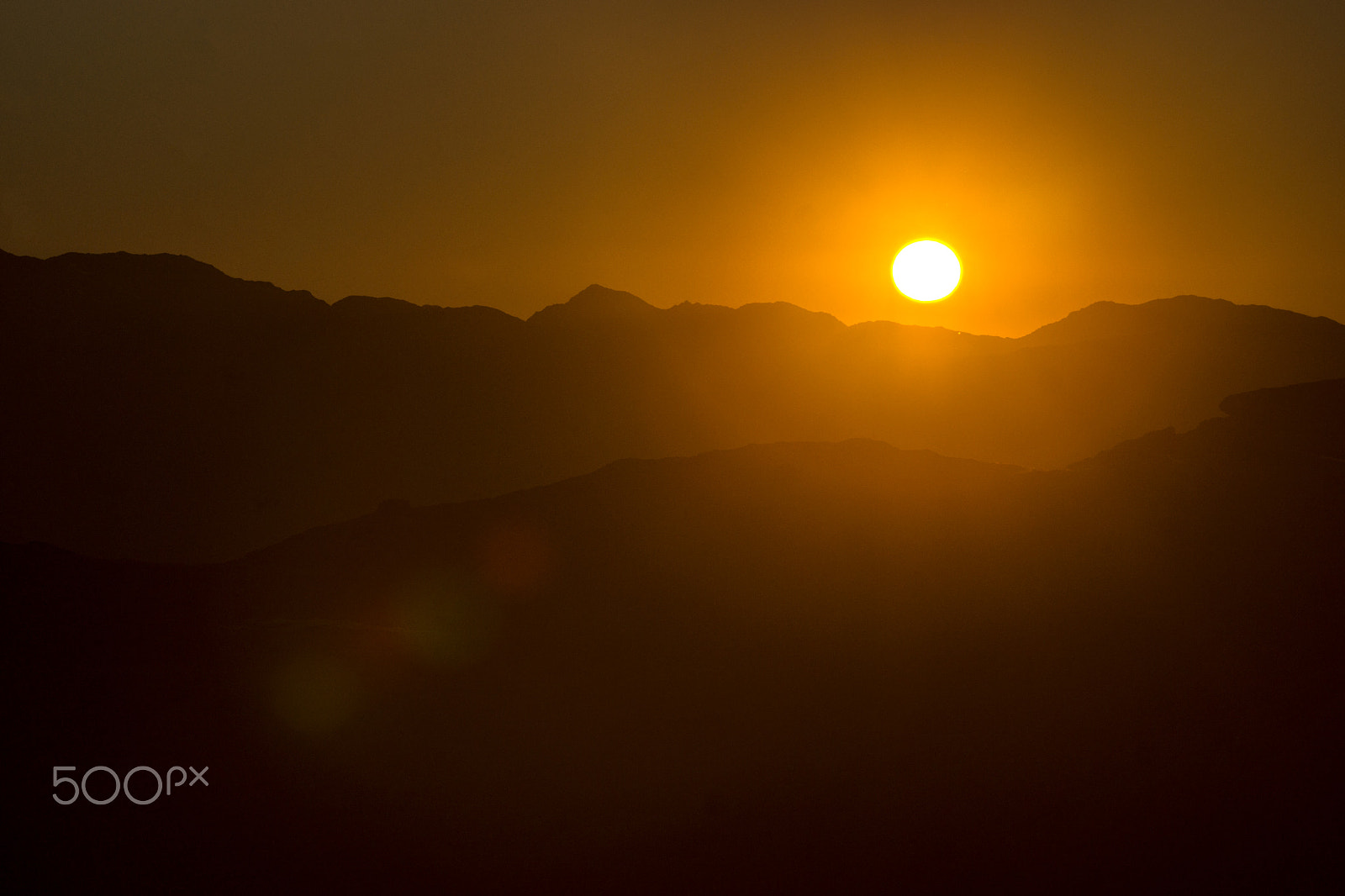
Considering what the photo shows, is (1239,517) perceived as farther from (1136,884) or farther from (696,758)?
(696,758)

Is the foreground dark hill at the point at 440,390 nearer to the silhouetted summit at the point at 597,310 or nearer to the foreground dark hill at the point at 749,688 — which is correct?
the silhouetted summit at the point at 597,310

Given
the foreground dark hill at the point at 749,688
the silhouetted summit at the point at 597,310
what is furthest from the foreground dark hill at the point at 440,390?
the foreground dark hill at the point at 749,688

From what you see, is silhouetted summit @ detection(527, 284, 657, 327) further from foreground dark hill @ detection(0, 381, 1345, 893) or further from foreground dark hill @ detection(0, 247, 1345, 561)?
foreground dark hill @ detection(0, 381, 1345, 893)

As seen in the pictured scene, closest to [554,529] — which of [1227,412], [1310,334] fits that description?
[1227,412]

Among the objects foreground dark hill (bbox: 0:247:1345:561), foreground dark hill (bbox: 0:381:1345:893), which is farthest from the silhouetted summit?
foreground dark hill (bbox: 0:381:1345:893)

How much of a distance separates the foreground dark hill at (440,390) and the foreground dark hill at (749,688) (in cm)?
328

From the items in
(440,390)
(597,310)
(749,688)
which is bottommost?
(749,688)

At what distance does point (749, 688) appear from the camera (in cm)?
914

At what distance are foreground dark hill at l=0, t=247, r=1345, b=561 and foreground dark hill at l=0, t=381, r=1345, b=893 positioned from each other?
10.8ft

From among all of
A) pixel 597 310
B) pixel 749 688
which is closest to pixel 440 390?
→ pixel 597 310

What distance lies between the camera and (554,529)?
39.0 feet

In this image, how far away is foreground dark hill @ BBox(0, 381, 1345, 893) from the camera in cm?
774

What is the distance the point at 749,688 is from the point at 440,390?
1033cm

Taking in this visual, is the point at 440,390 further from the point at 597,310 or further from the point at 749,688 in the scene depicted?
the point at 749,688
